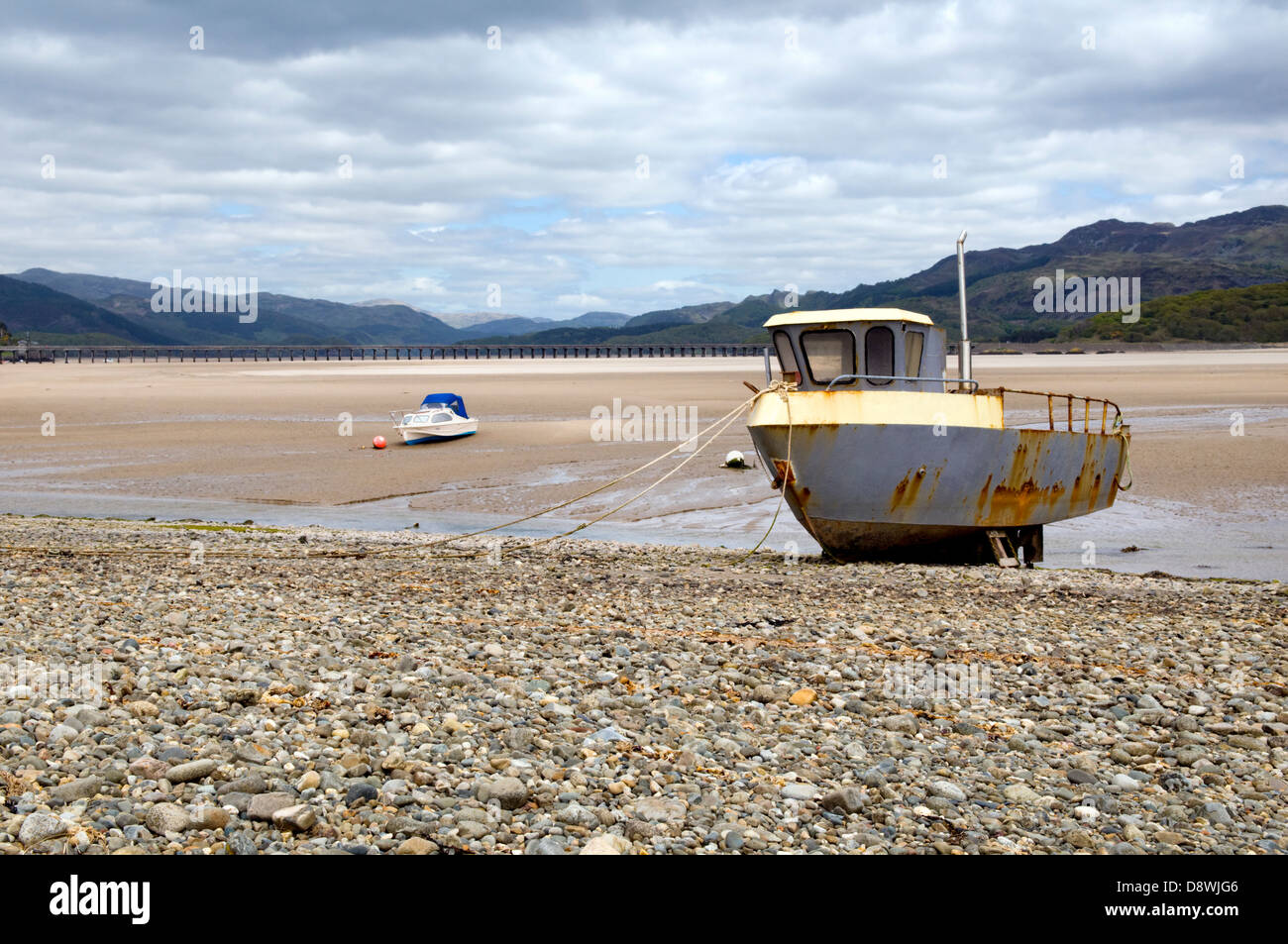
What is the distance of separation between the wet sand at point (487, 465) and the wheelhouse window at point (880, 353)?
4013mm

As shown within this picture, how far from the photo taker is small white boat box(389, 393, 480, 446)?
113ft

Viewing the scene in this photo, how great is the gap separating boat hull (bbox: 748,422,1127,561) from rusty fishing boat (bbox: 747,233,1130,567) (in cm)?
2

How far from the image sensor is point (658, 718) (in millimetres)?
7082

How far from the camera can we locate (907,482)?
606 inches

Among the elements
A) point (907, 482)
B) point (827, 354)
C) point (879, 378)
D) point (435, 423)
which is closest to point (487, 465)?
point (435, 423)

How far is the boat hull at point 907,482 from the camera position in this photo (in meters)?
15.2

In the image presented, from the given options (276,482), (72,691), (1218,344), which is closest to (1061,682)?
(72,691)

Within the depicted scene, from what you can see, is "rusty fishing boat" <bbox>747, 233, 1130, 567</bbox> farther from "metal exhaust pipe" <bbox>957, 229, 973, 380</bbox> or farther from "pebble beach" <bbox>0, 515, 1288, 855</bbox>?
"pebble beach" <bbox>0, 515, 1288, 855</bbox>

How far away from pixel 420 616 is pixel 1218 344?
421 ft

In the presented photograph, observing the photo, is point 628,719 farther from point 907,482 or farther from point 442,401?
point 442,401

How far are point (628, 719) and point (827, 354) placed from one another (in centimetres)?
1004

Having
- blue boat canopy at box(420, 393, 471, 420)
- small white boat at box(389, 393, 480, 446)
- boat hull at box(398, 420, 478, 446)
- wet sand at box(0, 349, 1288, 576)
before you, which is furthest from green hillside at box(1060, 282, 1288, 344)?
boat hull at box(398, 420, 478, 446)

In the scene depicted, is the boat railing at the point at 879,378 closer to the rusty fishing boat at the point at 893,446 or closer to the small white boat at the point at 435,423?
the rusty fishing boat at the point at 893,446

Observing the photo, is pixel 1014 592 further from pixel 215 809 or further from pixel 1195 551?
pixel 215 809
